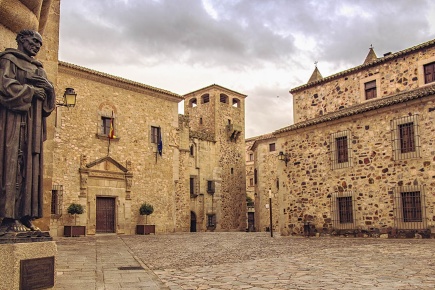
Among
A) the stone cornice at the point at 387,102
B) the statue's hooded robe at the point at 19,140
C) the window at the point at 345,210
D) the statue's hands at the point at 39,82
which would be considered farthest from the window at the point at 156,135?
the statue's hooded robe at the point at 19,140

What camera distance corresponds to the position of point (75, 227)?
2014 cm

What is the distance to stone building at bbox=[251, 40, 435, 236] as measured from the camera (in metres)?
15.6

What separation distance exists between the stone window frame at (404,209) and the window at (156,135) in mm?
13712

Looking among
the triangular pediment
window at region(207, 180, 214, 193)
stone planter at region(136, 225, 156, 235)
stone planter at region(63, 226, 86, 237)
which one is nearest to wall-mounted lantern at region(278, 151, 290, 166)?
stone planter at region(136, 225, 156, 235)

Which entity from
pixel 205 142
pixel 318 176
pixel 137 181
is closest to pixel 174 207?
pixel 137 181

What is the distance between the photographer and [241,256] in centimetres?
995

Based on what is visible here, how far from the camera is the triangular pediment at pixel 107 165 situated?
71.9 ft

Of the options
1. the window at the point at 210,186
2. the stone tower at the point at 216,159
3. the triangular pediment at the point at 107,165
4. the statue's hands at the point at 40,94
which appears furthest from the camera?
the window at the point at 210,186

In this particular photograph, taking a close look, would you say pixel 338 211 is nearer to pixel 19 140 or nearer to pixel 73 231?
pixel 73 231

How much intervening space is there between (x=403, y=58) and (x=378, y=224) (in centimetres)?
747

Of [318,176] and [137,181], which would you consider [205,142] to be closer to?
[137,181]

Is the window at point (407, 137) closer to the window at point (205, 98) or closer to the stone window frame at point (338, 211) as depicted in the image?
the stone window frame at point (338, 211)

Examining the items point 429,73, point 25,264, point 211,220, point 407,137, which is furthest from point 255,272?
point 211,220

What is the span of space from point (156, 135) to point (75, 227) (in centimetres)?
740
